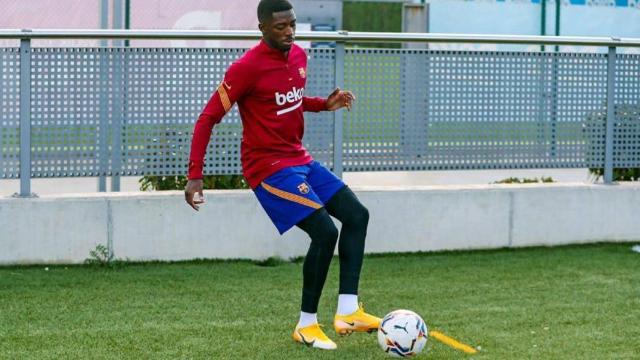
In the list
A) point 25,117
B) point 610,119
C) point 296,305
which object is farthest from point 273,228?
point 610,119

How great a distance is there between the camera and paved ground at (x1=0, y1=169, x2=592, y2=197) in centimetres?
1003

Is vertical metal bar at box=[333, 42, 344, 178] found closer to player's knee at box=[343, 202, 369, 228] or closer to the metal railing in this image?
the metal railing

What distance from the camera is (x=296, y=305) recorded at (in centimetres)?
761

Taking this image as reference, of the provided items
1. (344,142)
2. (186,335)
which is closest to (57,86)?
(344,142)

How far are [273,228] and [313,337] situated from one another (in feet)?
8.55

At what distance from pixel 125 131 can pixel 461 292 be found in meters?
2.77

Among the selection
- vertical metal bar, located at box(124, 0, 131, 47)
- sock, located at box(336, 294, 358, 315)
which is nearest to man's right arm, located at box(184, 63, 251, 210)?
sock, located at box(336, 294, 358, 315)

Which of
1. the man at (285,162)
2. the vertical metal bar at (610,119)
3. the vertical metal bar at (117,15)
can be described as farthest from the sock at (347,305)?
the vertical metal bar at (117,15)

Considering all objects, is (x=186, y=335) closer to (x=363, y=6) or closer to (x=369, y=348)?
(x=369, y=348)

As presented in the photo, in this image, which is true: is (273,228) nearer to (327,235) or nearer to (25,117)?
(25,117)

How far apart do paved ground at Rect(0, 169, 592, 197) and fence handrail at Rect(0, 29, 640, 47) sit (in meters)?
1.24

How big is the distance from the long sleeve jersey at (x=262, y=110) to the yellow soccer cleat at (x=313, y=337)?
2.74ft

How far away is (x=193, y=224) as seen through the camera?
8961 millimetres

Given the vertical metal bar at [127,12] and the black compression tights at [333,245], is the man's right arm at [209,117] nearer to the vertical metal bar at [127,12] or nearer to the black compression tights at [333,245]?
the black compression tights at [333,245]
